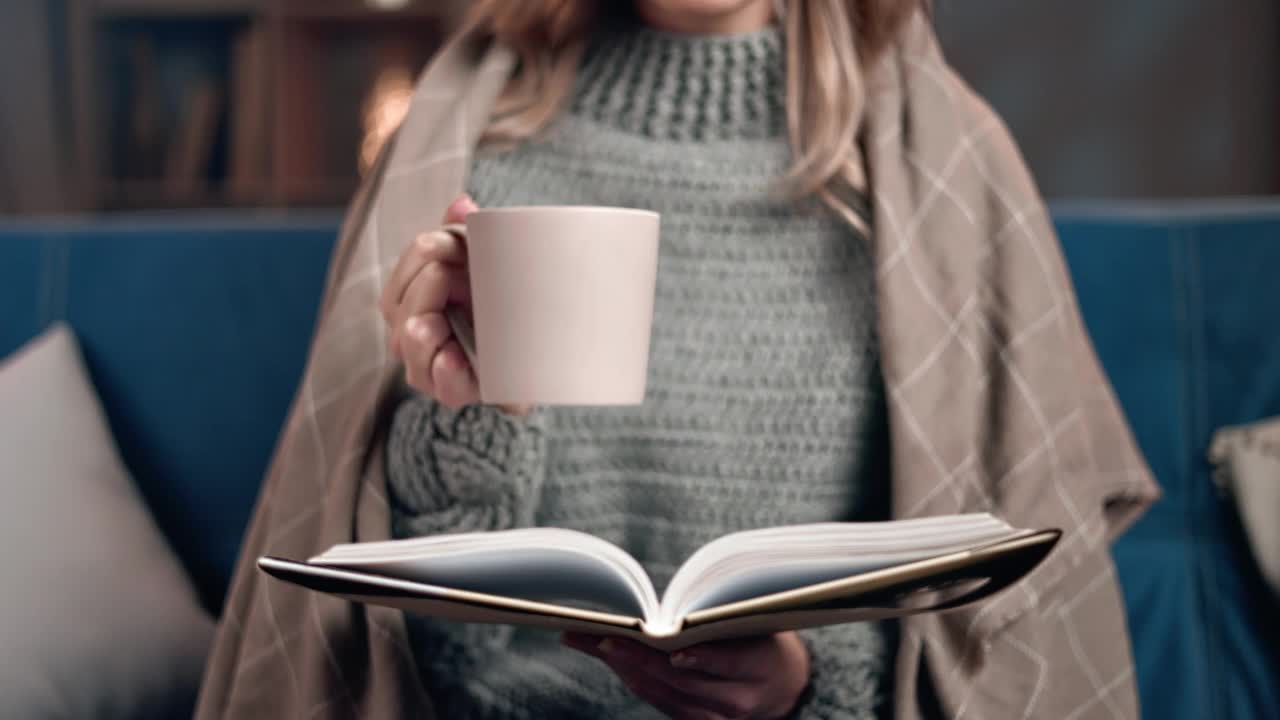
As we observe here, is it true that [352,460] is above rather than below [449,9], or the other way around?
below

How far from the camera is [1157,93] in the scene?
7.64ft

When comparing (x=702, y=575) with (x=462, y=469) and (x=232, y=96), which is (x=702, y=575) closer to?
(x=462, y=469)

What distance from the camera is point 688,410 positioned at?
3.02ft

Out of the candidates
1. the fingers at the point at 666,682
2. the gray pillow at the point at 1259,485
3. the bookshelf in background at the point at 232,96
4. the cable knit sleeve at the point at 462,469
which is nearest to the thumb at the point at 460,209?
the cable knit sleeve at the point at 462,469

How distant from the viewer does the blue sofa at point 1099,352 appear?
1143 millimetres

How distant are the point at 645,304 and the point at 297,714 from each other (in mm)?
417

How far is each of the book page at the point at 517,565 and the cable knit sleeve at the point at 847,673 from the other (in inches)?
9.3

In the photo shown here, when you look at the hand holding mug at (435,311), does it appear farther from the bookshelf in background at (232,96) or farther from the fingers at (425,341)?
the bookshelf in background at (232,96)

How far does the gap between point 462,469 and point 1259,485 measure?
72cm

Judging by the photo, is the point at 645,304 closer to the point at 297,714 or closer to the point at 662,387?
the point at 662,387

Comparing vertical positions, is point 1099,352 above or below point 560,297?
below

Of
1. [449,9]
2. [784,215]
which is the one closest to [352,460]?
[784,215]

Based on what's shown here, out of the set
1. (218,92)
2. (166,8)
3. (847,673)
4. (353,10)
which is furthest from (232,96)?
(847,673)

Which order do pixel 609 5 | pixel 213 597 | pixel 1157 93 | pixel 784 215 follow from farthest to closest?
pixel 1157 93
pixel 213 597
pixel 609 5
pixel 784 215
